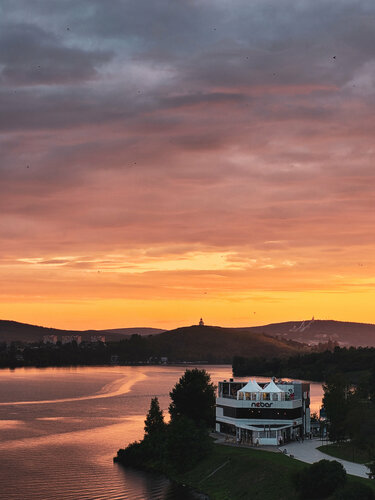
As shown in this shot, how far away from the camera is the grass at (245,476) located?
75569mm

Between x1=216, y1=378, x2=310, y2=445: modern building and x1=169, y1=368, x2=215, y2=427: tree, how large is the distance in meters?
4.43

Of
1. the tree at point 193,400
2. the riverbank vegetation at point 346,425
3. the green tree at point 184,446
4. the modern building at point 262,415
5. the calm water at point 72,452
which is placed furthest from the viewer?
the tree at point 193,400

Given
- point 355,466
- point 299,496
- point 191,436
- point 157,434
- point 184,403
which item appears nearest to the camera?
point 299,496

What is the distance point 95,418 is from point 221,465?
6410 cm

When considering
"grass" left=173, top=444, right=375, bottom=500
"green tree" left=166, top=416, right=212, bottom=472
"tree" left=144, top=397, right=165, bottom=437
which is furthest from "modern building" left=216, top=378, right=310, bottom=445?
"tree" left=144, top=397, right=165, bottom=437

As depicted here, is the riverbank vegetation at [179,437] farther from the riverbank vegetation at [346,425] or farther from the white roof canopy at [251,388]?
the riverbank vegetation at [346,425]

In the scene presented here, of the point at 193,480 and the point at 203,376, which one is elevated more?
the point at 203,376

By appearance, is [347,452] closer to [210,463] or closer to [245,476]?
[210,463]

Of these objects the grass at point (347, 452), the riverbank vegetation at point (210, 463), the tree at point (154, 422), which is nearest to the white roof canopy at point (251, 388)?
the riverbank vegetation at point (210, 463)

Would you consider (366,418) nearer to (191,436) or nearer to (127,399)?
(191,436)

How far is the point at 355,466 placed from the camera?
8350cm

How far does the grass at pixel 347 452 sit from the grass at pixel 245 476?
7.79 m

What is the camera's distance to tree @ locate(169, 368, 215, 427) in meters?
112

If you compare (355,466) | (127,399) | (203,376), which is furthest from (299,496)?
(127,399)
